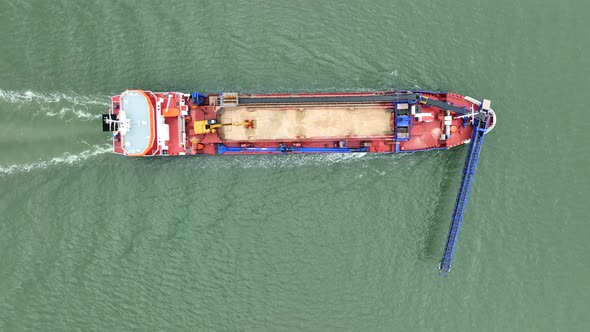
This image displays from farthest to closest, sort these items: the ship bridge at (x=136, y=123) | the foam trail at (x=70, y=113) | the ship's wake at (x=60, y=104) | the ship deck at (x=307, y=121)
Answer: the foam trail at (x=70, y=113)
the ship's wake at (x=60, y=104)
the ship deck at (x=307, y=121)
the ship bridge at (x=136, y=123)

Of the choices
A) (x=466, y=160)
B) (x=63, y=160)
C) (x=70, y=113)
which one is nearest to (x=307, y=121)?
(x=466, y=160)

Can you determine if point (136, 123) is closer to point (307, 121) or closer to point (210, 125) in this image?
point (210, 125)

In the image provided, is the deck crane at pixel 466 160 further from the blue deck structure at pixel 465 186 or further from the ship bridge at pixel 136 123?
the ship bridge at pixel 136 123

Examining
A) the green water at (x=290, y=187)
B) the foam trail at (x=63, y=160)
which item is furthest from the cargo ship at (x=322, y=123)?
the foam trail at (x=63, y=160)

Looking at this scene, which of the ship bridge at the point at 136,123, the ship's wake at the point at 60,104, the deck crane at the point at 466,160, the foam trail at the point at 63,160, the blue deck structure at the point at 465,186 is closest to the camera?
the ship bridge at the point at 136,123

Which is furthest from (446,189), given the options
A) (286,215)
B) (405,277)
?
(286,215)

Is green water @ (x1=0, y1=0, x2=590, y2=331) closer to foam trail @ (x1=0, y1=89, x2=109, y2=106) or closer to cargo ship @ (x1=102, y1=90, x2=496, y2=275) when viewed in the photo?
foam trail @ (x1=0, y1=89, x2=109, y2=106)

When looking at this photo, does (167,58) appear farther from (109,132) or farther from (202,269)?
(202,269)
